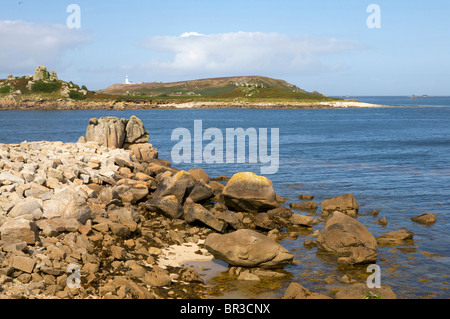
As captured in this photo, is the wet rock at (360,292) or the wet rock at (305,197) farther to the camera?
the wet rock at (305,197)

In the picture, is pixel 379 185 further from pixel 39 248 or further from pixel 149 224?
pixel 39 248

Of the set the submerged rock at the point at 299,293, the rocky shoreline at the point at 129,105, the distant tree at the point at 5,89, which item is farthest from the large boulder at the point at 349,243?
the distant tree at the point at 5,89

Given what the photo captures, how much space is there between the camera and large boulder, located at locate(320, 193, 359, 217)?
78.2ft

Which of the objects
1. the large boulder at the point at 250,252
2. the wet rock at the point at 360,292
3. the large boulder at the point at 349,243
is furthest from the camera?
the large boulder at the point at 349,243

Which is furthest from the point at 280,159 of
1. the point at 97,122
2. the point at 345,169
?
the point at 97,122

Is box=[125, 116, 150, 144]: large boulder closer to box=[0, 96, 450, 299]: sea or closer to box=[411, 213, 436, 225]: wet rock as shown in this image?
box=[0, 96, 450, 299]: sea

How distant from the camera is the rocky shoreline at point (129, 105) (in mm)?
154000

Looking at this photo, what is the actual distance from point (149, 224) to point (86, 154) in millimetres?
12158

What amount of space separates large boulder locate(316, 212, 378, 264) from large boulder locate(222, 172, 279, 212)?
5.04 metres

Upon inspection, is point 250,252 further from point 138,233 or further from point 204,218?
point 138,233

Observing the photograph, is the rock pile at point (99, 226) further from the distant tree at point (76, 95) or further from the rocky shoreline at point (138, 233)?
the distant tree at point (76, 95)

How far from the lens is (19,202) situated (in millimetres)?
18016

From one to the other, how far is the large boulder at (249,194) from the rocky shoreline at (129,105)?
13326 cm

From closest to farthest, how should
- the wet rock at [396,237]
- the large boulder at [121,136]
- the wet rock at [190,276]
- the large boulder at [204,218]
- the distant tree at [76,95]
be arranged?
the wet rock at [190,276] < the wet rock at [396,237] < the large boulder at [204,218] < the large boulder at [121,136] < the distant tree at [76,95]
